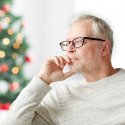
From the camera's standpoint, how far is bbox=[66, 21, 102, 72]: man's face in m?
1.92

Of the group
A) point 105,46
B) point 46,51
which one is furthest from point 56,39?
point 105,46

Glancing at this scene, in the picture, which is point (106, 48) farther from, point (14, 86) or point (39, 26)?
point (39, 26)

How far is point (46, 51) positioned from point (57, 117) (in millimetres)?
2872

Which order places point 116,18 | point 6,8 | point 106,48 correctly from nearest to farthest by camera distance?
point 106,48 < point 116,18 < point 6,8

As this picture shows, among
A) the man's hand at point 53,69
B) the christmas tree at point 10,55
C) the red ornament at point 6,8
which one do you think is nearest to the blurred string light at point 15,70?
the christmas tree at point 10,55

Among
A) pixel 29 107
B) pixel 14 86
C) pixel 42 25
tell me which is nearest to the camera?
pixel 29 107

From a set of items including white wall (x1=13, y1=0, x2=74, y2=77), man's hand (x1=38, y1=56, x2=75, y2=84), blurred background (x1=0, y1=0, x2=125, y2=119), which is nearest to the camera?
man's hand (x1=38, y1=56, x2=75, y2=84)

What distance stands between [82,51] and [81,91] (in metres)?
0.24

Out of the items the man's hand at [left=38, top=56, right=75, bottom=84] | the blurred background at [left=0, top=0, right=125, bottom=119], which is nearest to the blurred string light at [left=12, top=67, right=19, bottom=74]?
the blurred background at [left=0, top=0, right=125, bottom=119]

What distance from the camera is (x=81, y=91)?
196 cm

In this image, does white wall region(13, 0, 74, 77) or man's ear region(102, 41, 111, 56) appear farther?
white wall region(13, 0, 74, 77)

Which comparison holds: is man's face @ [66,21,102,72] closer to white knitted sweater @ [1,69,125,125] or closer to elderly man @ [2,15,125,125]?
elderly man @ [2,15,125,125]

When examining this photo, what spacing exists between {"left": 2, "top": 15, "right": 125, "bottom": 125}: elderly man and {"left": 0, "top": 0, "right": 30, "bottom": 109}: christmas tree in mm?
1872

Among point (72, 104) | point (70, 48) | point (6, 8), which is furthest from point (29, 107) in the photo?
point (6, 8)
